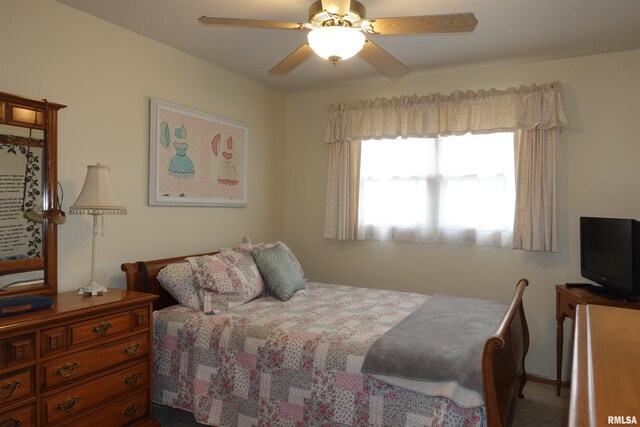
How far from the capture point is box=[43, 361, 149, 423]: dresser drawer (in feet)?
6.50

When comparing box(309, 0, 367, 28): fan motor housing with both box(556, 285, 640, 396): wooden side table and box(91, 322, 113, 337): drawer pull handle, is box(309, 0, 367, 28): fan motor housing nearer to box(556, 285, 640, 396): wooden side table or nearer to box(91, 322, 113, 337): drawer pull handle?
box(91, 322, 113, 337): drawer pull handle

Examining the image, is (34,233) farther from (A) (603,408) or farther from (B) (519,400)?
(B) (519,400)

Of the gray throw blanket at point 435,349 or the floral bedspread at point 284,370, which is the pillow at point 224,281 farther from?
the gray throw blanket at point 435,349

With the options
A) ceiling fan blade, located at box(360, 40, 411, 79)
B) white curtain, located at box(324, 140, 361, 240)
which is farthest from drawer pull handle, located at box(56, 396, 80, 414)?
white curtain, located at box(324, 140, 361, 240)

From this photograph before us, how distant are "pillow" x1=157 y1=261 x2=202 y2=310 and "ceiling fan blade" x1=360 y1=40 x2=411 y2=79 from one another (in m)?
1.78

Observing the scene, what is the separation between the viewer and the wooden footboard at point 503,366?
5.65 feet

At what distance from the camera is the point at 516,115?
11.4 ft

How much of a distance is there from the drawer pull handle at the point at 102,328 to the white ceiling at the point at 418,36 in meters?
1.85

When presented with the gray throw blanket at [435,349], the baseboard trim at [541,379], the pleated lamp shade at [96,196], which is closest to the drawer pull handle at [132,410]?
the pleated lamp shade at [96,196]

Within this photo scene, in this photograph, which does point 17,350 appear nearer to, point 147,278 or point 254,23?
point 147,278

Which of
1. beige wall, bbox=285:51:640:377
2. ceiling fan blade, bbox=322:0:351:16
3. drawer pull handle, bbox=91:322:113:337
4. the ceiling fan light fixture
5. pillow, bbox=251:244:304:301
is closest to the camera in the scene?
ceiling fan blade, bbox=322:0:351:16

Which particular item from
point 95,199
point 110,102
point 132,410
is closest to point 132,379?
point 132,410

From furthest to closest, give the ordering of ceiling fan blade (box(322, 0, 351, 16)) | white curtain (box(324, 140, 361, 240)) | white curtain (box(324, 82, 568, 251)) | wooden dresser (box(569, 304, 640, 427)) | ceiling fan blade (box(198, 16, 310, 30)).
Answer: white curtain (box(324, 140, 361, 240))
white curtain (box(324, 82, 568, 251))
ceiling fan blade (box(198, 16, 310, 30))
ceiling fan blade (box(322, 0, 351, 16))
wooden dresser (box(569, 304, 640, 427))

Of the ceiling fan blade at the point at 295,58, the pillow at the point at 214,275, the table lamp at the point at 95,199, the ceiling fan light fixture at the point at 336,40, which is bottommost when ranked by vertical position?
the pillow at the point at 214,275
